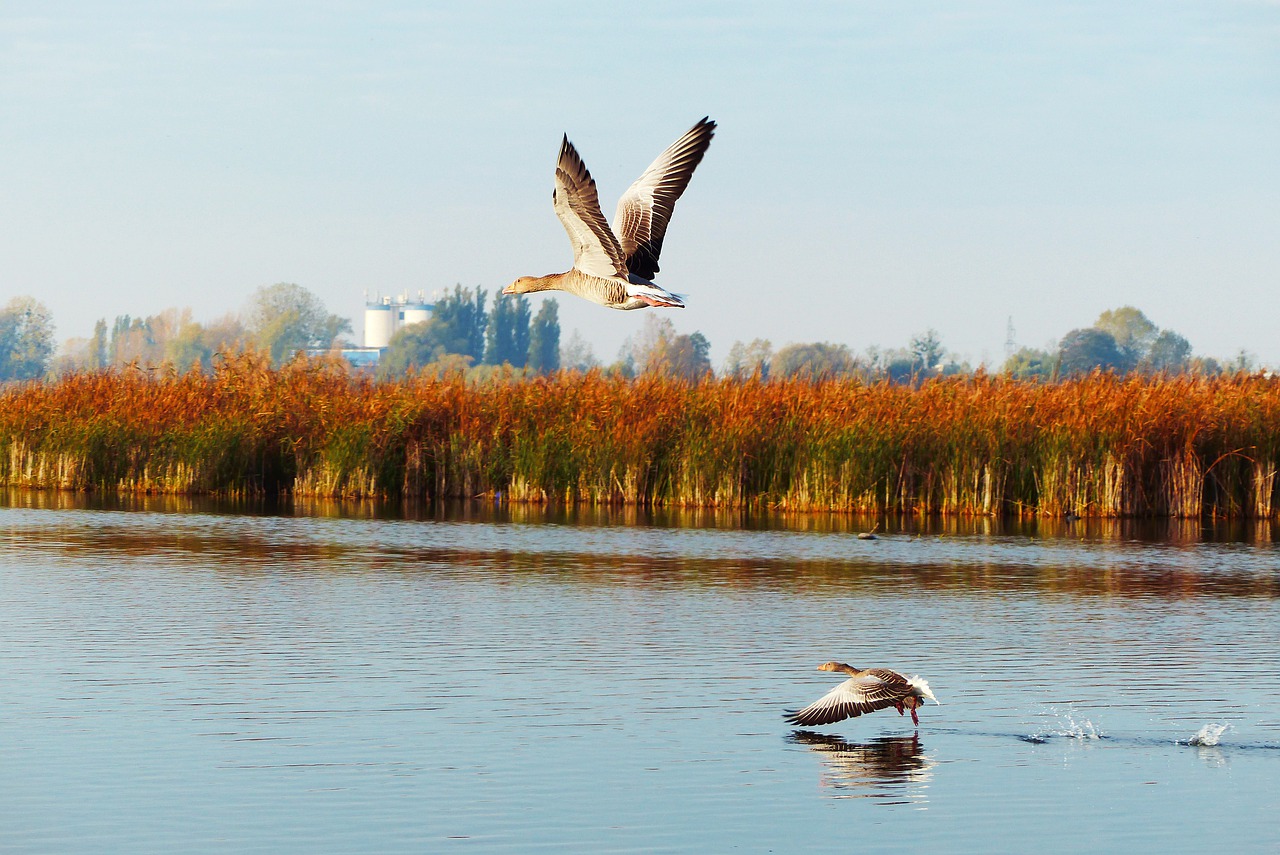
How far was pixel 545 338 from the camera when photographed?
125 meters

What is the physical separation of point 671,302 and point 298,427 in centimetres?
1748

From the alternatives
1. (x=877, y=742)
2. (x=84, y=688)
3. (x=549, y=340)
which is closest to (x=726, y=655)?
(x=877, y=742)

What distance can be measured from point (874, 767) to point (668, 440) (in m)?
17.4

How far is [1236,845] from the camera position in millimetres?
7031

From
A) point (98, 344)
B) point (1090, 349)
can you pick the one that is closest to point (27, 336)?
point (98, 344)

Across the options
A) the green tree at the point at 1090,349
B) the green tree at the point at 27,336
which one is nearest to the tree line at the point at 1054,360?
the green tree at the point at 1090,349

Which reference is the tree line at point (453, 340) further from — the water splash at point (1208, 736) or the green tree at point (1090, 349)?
the water splash at point (1208, 736)

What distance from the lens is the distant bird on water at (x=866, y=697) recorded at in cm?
894

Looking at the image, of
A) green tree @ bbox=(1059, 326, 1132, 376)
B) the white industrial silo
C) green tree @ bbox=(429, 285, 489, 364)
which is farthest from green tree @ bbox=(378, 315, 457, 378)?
the white industrial silo

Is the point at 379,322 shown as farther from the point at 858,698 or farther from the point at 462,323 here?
the point at 858,698

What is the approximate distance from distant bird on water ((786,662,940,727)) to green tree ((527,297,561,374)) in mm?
113499

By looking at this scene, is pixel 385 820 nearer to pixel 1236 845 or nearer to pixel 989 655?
pixel 1236 845

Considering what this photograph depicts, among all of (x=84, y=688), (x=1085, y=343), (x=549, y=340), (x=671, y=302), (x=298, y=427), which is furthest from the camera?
(x=549, y=340)

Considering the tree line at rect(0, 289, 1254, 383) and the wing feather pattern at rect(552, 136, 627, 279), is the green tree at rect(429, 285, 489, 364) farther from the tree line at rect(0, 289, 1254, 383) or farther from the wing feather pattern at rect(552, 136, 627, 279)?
the wing feather pattern at rect(552, 136, 627, 279)
